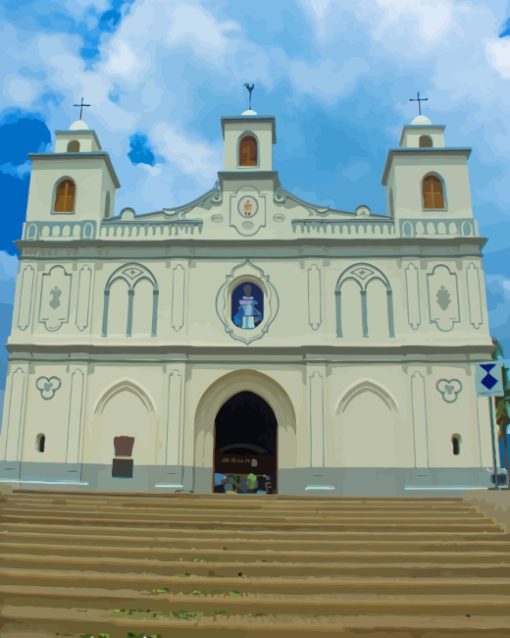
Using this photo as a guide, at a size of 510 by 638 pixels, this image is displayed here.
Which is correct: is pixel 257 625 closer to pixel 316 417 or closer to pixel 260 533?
pixel 260 533

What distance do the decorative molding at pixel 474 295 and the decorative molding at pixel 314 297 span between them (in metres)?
5.03

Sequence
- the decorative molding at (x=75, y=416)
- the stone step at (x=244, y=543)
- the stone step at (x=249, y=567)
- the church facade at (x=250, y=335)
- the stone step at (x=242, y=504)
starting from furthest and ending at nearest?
the decorative molding at (x=75, y=416), the church facade at (x=250, y=335), the stone step at (x=242, y=504), the stone step at (x=244, y=543), the stone step at (x=249, y=567)

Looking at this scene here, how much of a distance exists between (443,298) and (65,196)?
13821mm

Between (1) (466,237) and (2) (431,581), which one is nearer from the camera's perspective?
(2) (431,581)

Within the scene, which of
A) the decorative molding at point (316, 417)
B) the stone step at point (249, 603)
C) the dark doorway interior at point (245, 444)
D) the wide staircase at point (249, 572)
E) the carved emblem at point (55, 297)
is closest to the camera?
the wide staircase at point (249, 572)

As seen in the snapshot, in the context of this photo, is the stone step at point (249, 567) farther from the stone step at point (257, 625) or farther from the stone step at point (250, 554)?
the stone step at point (257, 625)

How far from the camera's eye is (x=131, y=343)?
74.3ft

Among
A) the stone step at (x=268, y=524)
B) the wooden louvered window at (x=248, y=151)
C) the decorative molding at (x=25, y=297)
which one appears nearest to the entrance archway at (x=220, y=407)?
the decorative molding at (x=25, y=297)

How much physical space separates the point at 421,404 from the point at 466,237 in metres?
6.04

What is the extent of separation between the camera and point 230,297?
2323cm

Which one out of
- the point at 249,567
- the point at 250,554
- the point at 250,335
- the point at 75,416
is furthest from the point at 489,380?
the point at 75,416

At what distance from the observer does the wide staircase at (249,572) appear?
25.0 feet

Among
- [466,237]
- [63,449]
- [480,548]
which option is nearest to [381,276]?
[466,237]

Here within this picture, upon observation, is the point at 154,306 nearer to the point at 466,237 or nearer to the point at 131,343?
the point at 131,343
